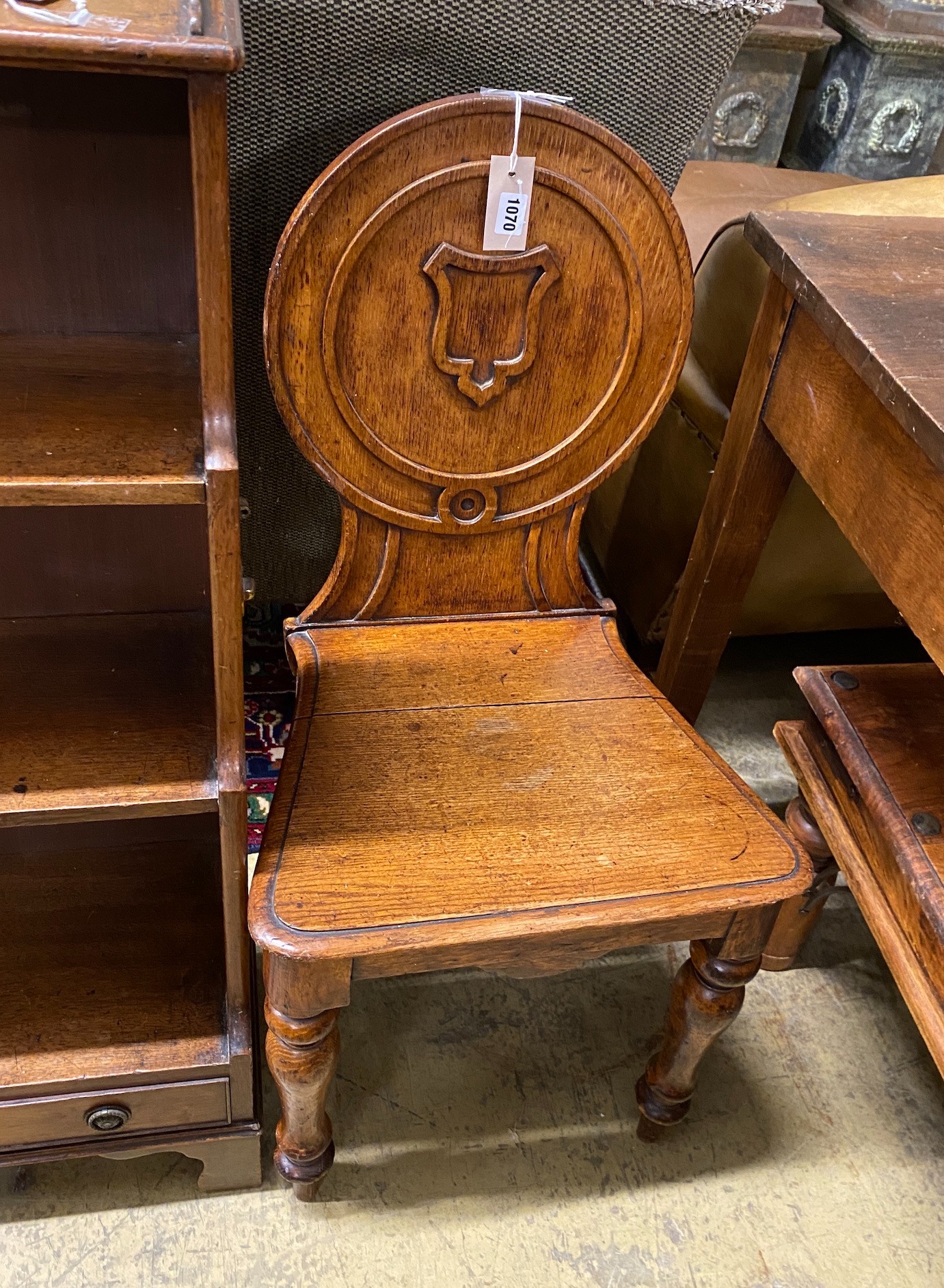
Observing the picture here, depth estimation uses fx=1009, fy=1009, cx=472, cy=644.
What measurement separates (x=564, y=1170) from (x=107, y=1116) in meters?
0.56

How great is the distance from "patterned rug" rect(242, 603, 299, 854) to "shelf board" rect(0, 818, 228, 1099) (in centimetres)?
32

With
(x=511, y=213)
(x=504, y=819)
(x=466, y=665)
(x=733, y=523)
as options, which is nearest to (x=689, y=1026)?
(x=504, y=819)

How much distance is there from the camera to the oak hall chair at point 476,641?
94 centimetres

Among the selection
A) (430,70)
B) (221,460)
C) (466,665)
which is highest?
(430,70)

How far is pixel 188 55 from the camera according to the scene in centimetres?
57

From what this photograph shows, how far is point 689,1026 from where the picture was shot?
1.14 metres

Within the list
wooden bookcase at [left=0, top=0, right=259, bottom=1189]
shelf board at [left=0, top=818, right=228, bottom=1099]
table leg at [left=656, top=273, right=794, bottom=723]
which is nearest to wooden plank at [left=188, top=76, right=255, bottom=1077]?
wooden bookcase at [left=0, top=0, right=259, bottom=1189]

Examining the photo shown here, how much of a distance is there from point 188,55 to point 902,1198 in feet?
4.68

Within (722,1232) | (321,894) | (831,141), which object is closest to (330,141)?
(321,894)

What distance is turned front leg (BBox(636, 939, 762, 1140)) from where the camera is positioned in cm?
108

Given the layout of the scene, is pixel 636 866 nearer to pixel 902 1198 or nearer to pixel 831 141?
pixel 902 1198

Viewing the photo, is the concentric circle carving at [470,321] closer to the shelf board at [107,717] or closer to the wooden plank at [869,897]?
the shelf board at [107,717]

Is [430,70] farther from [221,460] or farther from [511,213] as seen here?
[221,460]

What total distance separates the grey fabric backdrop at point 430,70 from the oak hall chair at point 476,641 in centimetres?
13
